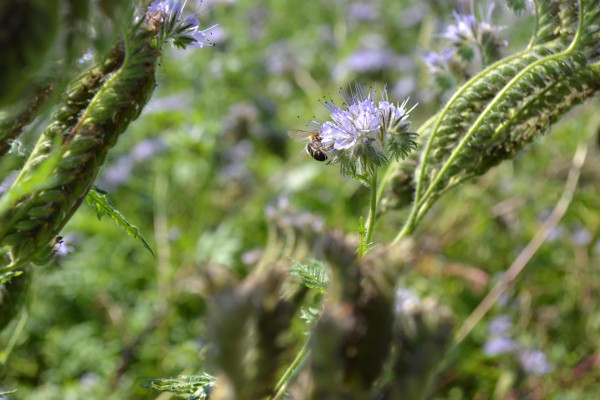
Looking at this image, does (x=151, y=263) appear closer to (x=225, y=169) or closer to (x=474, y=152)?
(x=225, y=169)

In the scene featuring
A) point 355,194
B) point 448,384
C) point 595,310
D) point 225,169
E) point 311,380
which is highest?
point 225,169

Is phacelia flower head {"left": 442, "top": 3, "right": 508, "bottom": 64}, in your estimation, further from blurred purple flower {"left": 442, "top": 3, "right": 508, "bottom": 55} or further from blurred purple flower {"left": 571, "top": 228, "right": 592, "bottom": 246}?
blurred purple flower {"left": 571, "top": 228, "right": 592, "bottom": 246}

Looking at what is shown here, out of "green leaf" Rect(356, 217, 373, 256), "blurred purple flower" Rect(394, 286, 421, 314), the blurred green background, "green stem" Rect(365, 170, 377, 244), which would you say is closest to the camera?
"blurred purple flower" Rect(394, 286, 421, 314)

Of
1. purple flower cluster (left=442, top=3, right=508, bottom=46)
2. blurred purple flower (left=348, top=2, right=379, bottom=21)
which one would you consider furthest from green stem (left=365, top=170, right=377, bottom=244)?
blurred purple flower (left=348, top=2, right=379, bottom=21)

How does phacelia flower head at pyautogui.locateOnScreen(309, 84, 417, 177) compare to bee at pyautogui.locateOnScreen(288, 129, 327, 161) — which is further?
bee at pyautogui.locateOnScreen(288, 129, 327, 161)

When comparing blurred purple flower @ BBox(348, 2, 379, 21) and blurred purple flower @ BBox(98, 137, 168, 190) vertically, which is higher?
blurred purple flower @ BBox(348, 2, 379, 21)

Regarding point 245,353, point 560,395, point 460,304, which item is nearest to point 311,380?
point 245,353

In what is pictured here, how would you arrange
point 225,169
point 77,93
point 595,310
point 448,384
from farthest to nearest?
1. point 225,169
2. point 595,310
3. point 448,384
4. point 77,93
